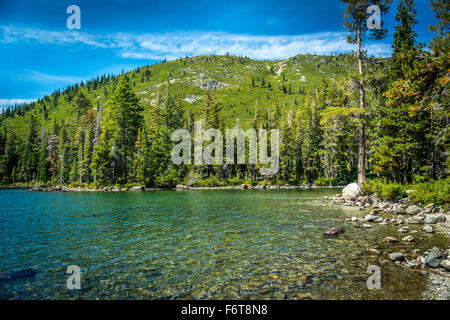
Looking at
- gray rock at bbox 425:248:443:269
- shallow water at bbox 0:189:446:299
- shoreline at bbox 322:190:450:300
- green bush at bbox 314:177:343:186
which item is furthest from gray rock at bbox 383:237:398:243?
green bush at bbox 314:177:343:186

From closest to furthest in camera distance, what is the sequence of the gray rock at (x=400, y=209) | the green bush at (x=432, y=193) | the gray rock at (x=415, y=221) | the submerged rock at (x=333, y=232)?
the submerged rock at (x=333, y=232) → the gray rock at (x=415, y=221) → the green bush at (x=432, y=193) → the gray rock at (x=400, y=209)

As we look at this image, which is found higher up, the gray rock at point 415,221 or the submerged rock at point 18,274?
the gray rock at point 415,221

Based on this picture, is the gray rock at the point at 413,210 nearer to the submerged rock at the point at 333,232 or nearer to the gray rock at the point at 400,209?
the gray rock at the point at 400,209

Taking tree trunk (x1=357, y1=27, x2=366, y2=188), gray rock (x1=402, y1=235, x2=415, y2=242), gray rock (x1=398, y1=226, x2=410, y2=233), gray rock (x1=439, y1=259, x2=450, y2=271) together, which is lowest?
gray rock (x1=398, y1=226, x2=410, y2=233)

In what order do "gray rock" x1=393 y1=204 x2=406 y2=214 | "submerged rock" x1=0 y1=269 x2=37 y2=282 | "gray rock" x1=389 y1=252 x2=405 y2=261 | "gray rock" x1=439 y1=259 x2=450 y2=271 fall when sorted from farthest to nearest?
"gray rock" x1=393 y1=204 x2=406 y2=214
"gray rock" x1=389 y1=252 x2=405 y2=261
"submerged rock" x1=0 y1=269 x2=37 y2=282
"gray rock" x1=439 y1=259 x2=450 y2=271

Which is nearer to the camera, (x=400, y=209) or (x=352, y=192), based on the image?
(x=400, y=209)

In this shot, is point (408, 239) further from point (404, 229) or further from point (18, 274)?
point (18, 274)

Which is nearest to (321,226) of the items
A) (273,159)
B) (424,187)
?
(424,187)

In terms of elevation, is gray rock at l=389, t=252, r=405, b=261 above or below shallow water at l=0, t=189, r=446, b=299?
above

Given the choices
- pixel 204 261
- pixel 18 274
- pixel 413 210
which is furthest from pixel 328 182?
pixel 18 274

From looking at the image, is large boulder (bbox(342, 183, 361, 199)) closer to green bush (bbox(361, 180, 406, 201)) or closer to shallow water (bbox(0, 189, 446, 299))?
green bush (bbox(361, 180, 406, 201))

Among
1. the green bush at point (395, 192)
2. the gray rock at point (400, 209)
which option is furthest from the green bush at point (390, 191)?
the gray rock at point (400, 209)

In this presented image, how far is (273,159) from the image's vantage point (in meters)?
62.7

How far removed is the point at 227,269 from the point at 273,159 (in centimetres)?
5658
